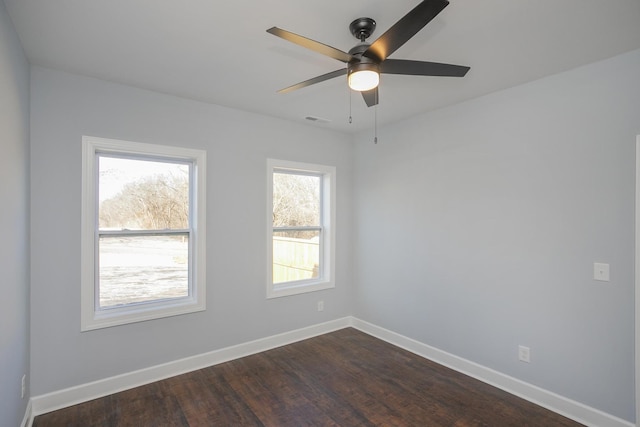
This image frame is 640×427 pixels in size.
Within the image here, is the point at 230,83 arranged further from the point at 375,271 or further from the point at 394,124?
the point at 375,271

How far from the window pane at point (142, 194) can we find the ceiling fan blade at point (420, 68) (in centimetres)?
233

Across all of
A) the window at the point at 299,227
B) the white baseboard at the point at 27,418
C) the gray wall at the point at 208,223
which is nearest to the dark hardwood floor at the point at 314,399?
the white baseboard at the point at 27,418

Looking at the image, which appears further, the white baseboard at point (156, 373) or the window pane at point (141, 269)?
the window pane at point (141, 269)

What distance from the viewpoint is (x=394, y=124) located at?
4.01 metres

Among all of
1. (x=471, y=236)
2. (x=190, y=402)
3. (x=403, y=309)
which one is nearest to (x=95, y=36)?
(x=190, y=402)

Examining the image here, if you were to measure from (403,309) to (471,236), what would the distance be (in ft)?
4.03

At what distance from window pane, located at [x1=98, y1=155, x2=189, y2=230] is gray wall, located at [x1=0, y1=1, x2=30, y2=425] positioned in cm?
57

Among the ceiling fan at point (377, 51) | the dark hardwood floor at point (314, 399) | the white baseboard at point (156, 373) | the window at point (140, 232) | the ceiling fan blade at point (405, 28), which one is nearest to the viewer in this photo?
the ceiling fan blade at point (405, 28)

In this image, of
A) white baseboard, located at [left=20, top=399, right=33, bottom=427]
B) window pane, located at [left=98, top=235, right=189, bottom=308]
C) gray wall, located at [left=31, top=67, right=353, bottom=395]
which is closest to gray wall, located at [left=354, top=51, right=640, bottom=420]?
gray wall, located at [left=31, top=67, right=353, bottom=395]

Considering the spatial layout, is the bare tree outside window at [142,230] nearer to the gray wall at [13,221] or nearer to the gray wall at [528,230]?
the gray wall at [13,221]

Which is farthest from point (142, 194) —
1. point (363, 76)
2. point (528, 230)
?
point (528, 230)

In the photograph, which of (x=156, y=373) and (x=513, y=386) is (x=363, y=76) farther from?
(x=156, y=373)

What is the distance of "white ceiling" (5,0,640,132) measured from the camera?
5.96 feet

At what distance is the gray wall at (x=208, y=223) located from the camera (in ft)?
8.48
